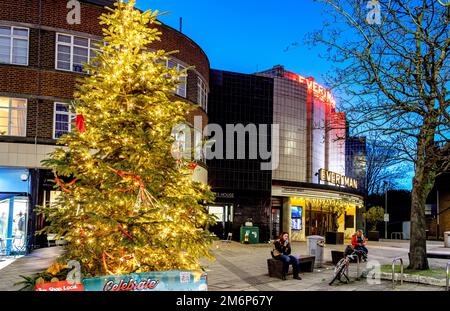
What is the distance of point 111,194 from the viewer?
27.7ft

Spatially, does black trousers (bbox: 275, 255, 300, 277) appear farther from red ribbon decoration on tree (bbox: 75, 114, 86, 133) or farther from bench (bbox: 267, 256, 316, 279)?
red ribbon decoration on tree (bbox: 75, 114, 86, 133)

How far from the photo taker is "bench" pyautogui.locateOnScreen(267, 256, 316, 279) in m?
13.1

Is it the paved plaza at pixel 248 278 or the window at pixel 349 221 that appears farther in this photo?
the window at pixel 349 221

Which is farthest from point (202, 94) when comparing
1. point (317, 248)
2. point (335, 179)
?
point (335, 179)

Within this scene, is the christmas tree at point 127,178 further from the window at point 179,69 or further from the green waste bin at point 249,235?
the green waste bin at point 249,235

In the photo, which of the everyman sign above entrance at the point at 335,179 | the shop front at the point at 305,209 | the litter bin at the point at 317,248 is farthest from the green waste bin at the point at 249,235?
the litter bin at the point at 317,248

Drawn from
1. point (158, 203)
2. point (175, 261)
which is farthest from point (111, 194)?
point (175, 261)

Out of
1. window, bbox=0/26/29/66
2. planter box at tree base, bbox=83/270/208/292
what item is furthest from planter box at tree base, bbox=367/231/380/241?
planter box at tree base, bbox=83/270/208/292

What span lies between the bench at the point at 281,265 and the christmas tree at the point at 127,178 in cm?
430

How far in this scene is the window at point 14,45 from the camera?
1881 cm

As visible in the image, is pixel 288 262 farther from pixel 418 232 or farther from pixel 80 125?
pixel 80 125

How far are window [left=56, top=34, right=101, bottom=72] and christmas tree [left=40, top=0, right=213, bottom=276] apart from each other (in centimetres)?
1106
